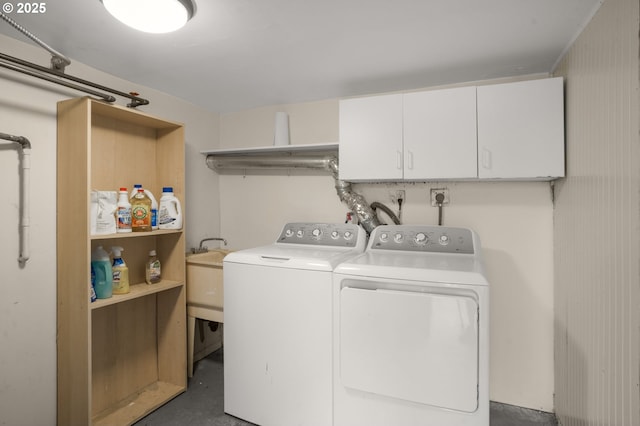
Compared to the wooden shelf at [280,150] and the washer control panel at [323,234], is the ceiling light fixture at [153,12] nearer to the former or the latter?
the wooden shelf at [280,150]

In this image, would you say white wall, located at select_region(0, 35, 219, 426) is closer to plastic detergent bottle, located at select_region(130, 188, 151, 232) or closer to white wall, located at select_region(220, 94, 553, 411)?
plastic detergent bottle, located at select_region(130, 188, 151, 232)

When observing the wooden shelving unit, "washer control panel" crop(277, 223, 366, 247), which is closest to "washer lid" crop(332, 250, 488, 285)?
"washer control panel" crop(277, 223, 366, 247)

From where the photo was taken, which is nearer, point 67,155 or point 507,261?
point 67,155

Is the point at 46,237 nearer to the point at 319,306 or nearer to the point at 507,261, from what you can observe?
the point at 319,306

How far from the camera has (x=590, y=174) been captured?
5.06ft

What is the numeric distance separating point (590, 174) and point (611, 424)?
3.46 feet

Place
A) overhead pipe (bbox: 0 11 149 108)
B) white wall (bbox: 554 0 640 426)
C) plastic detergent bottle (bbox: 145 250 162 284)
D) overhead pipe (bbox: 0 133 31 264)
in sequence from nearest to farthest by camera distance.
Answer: white wall (bbox: 554 0 640 426), overhead pipe (bbox: 0 11 149 108), overhead pipe (bbox: 0 133 31 264), plastic detergent bottle (bbox: 145 250 162 284)

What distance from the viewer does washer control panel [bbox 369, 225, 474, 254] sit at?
2.05 meters

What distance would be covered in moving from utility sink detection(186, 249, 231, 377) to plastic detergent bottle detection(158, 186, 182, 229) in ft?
1.19

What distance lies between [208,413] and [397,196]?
1.99 m

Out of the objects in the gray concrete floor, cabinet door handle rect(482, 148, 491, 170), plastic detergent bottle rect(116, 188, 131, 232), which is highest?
cabinet door handle rect(482, 148, 491, 170)

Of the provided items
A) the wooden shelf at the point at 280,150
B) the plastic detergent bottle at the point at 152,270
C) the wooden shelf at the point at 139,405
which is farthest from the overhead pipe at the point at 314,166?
the wooden shelf at the point at 139,405

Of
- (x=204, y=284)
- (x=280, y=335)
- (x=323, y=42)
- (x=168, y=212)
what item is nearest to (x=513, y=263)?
(x=280, y=335)

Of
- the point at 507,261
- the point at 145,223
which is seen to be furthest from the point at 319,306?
the point at 507,261
